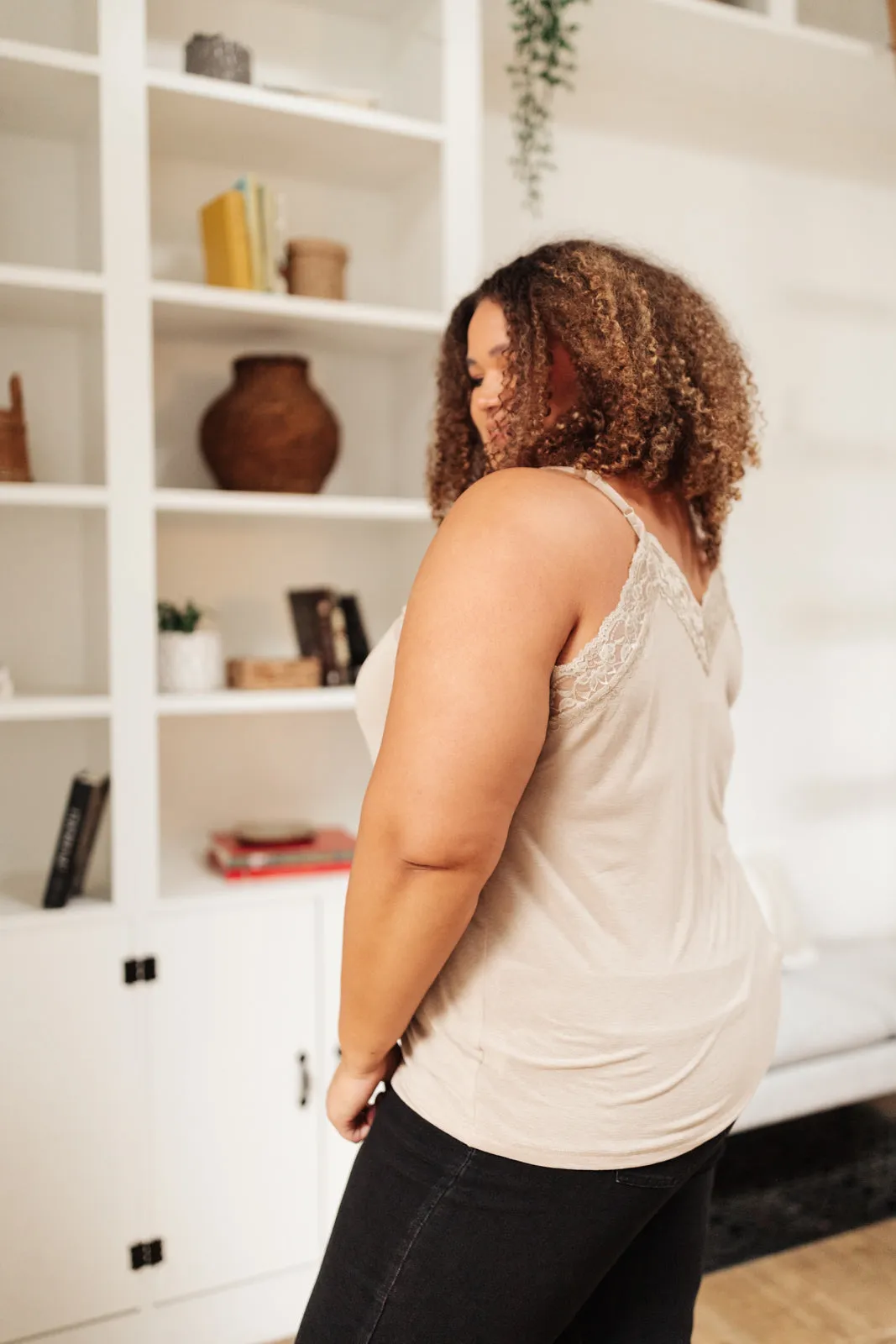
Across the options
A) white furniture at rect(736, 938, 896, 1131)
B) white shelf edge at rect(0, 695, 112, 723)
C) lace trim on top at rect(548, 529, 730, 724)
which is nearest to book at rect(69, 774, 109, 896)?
white shelf edge at rect(0, 695, 112, 723)

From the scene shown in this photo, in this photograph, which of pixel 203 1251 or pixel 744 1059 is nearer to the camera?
pixel 744 1059

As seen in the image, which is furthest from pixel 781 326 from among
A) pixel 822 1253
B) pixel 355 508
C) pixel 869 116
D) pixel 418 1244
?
pixel 418 1244

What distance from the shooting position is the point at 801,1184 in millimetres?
2738

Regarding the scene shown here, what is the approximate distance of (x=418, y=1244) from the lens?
93cm

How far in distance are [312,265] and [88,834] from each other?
1100mm

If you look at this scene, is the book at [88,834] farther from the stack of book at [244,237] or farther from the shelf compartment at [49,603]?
the stack of book at [244,237]

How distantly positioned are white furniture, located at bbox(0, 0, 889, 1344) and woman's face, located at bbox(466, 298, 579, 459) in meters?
1.00

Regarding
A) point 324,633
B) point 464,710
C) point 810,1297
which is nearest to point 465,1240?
point 464,710

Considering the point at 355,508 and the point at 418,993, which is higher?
the point at 355,508

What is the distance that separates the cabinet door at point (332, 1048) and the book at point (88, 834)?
433 mm

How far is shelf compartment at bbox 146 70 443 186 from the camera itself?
79.0 inches

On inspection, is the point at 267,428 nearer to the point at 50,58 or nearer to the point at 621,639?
the point at 50,58

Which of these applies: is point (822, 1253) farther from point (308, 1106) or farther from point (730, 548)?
point (730, 548)

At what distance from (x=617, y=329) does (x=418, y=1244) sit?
761 millimetres
